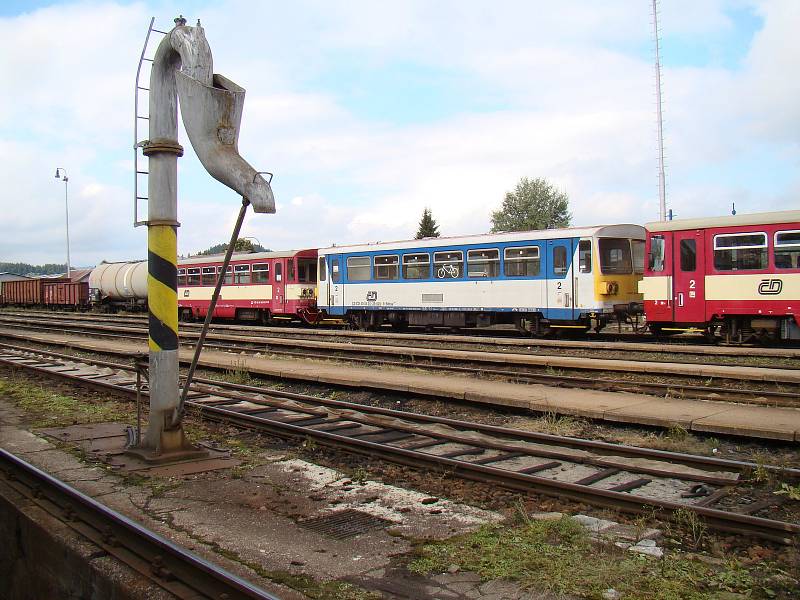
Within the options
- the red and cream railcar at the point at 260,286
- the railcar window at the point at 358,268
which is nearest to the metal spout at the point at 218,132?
the railcar window at the point at 358,268

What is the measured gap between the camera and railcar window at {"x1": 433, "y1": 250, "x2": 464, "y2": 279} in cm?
2198

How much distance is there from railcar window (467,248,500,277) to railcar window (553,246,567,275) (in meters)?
1.88

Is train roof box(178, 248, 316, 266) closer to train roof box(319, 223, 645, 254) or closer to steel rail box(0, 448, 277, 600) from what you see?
train roof box(319, 223, 645, 254)

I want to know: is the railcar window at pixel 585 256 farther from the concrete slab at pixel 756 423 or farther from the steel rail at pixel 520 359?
the concrete slab at pixel 756 423

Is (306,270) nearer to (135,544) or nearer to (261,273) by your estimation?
(261,273)

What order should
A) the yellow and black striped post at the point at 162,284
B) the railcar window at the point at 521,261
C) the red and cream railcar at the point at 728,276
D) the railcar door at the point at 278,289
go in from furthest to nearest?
the railcar door at the point at 278,289, the railcar window at the point at 521,261, the red and cream railcar at the point at 728,276, the yellow and black striped post at the point at 162,284

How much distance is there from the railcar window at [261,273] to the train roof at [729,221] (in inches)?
650

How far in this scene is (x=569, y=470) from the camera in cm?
689

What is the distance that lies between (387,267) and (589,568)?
66.8 ft

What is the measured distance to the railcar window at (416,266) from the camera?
75.2 feet

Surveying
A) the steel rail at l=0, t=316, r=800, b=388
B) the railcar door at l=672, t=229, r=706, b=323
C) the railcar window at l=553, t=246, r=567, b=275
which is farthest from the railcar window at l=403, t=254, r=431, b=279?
the railcar door at l=672, t=229, r=706, b=323

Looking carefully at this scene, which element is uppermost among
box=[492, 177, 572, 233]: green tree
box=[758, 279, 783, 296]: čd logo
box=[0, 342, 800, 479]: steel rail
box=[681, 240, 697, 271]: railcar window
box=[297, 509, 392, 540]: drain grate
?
box=[492, 177, 572, 233]: green tree

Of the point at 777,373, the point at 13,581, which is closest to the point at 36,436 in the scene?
the point at 13,581

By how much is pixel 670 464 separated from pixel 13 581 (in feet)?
20.3
